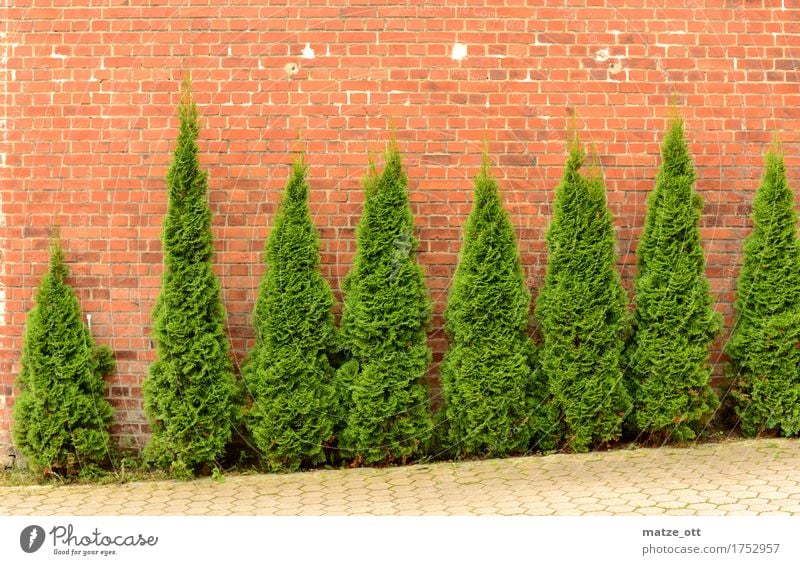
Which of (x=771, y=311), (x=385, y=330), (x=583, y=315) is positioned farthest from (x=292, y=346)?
(x=771, y=311)

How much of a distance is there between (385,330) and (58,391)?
2252mm

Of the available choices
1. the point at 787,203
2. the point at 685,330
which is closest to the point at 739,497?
the point at 685,330

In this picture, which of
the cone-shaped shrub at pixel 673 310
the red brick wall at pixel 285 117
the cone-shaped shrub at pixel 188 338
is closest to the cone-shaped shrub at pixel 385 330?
the red brick wall at pixel 285 117

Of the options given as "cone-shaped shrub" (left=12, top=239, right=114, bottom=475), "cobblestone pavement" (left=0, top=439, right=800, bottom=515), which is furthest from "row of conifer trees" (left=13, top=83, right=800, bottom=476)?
"cobblestone pavement" (left=0, top=439, right=800, bottom=515)

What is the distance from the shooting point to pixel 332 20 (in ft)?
20.5

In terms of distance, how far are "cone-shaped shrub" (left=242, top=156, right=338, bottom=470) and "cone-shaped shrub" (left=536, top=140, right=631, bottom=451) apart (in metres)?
1.58

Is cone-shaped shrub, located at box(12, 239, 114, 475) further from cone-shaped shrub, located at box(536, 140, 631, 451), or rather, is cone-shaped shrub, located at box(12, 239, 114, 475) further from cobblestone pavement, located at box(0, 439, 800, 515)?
cone-shaped shrub, located at box(536, 140, 631, 451)

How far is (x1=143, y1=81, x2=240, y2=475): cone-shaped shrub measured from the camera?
579 centimetres

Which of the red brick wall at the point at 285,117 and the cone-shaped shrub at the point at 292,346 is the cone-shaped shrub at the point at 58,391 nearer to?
the red brick wall at the point at 285,117

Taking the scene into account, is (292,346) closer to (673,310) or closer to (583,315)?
(583,315)

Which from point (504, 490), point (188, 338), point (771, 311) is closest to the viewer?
point (504, 490)

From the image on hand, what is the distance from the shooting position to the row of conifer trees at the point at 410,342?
5.85 m

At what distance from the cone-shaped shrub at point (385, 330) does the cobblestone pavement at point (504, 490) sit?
0.27 meters

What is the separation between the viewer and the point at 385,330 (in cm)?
595
